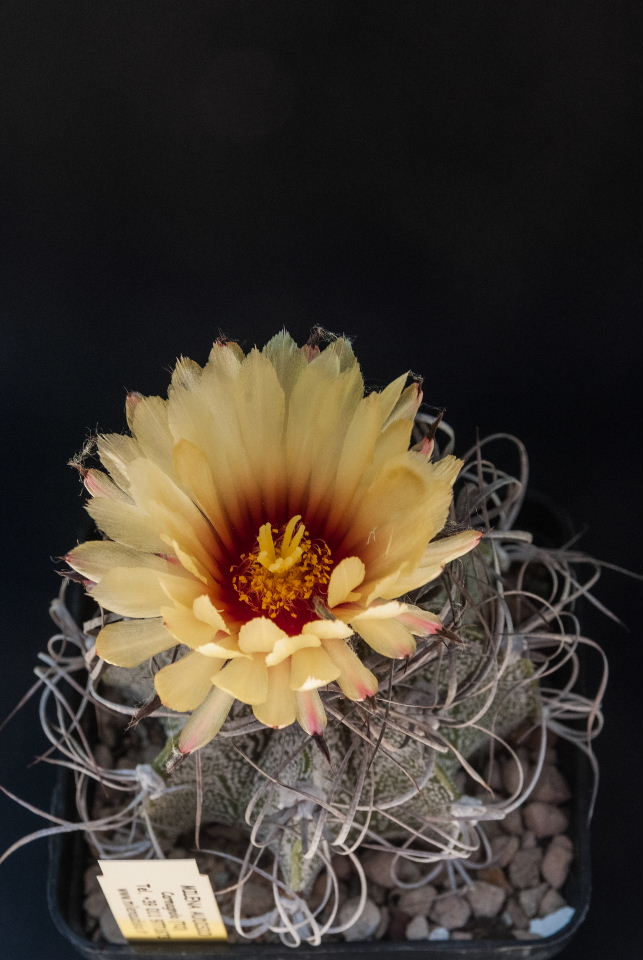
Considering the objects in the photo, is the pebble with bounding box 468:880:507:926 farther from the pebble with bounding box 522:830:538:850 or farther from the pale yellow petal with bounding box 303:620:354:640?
the pale yellow petal with bounding box 303:620:354:640

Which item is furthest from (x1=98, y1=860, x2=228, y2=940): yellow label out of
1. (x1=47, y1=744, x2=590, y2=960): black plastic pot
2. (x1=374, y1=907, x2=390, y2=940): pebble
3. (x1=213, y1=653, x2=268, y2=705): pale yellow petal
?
(x1=213, y1=653, x2=268, y2=705): pale yellow petal

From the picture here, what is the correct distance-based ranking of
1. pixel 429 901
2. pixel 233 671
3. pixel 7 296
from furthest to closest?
pixel 7 296
pixel 429 901
pixel 233 671

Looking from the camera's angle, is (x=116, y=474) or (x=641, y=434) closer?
(x=116, y=474)

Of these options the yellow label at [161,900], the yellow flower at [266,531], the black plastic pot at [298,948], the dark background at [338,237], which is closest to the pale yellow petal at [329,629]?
the yellow flower at [266,531]

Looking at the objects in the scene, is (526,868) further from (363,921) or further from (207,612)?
(207,612)

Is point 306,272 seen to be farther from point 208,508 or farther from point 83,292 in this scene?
point 208,508

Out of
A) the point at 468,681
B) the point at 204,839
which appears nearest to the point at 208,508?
the point at 468,681

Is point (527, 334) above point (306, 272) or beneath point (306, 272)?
beneath
